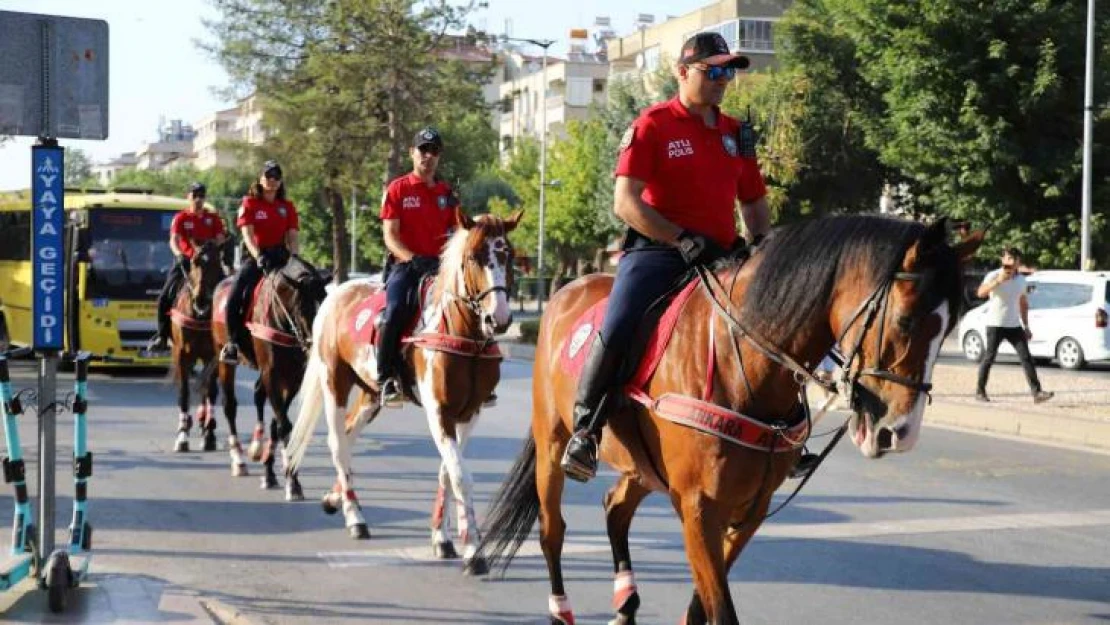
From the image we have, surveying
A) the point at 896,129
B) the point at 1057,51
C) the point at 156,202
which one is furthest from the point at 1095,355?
the point at 156,202

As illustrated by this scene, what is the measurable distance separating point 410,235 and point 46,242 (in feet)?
10.2

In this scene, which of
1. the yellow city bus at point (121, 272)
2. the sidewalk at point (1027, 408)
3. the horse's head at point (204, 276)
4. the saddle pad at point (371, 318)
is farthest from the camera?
the yellow city bus at point (121, 272)

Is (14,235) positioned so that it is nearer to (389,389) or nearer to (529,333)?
(529,333)

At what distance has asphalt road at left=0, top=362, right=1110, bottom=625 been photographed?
7566 millimetres

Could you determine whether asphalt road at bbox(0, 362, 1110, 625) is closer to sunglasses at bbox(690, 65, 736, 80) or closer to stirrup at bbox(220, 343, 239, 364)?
stirrup at bbox(220, 343, 239, 364)

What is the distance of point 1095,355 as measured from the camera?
26.6 meters

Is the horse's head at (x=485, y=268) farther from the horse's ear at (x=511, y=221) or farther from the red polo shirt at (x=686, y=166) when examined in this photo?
the red polo shirt at (x=686, y=166)

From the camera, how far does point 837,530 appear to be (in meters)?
9.91

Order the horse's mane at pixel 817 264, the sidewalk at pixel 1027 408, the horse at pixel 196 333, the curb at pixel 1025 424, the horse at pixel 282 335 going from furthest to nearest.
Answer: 1. the sidewalk at pixel 1027 408
2. the curb at pixel 1025 424
3. the horse at pixel 196 333
4. the horse at pixel 282 335
5. the horse's mane at pixel 817 264

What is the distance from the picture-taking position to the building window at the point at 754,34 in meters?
73.6

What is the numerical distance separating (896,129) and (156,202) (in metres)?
19.1

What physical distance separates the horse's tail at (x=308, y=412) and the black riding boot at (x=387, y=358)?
987 millimetres

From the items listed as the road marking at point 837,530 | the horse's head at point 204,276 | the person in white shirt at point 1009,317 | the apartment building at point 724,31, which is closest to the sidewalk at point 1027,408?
the person in white shirt at point 1009,317

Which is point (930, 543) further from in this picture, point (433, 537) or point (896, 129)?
point (896, 129)
